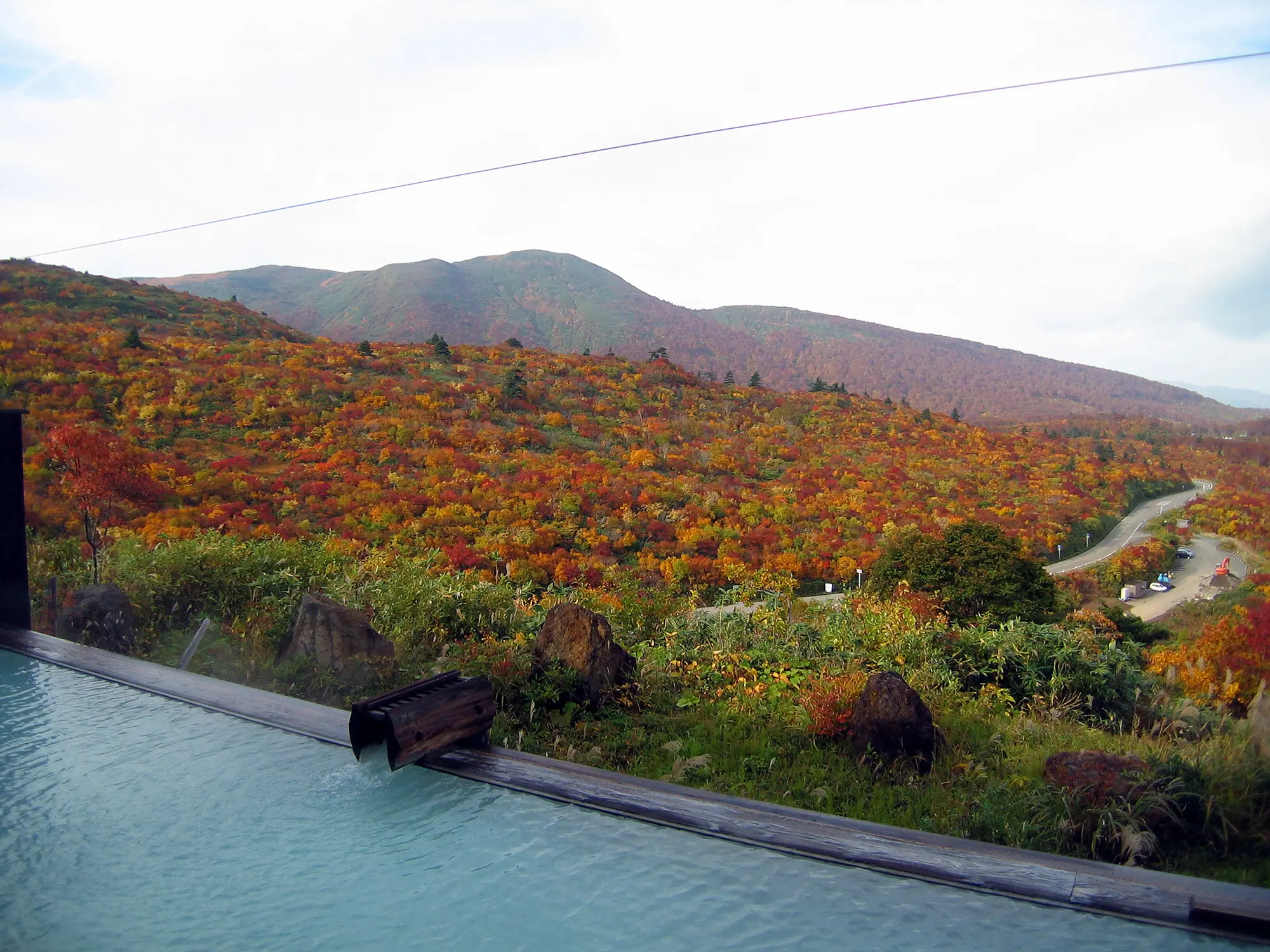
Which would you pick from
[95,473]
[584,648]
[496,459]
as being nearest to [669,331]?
[496,459]

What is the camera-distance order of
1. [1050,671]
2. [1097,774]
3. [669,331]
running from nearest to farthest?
[1097,774], [1050,671], [669,331]

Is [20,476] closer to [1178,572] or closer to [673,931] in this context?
[673,931]

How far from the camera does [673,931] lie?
2.19 m

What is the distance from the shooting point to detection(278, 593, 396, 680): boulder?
4.47 meters

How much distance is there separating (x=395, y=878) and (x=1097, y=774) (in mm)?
2590

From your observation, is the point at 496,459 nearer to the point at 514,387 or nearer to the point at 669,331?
the point at 514,387

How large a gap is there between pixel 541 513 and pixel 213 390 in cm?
752

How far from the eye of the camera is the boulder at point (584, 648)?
425cm

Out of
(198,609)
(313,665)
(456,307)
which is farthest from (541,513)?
(456,307)

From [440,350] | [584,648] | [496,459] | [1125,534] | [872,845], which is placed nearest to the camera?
[872,845]

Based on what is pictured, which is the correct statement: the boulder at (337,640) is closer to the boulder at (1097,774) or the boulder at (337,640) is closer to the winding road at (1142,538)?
the winding road at (1142,538)

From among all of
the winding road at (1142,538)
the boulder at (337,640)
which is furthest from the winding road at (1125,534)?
the boulder at (337,640)

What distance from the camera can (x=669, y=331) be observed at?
6581cm

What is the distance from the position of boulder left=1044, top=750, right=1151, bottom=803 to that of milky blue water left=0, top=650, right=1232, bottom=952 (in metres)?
0.96
